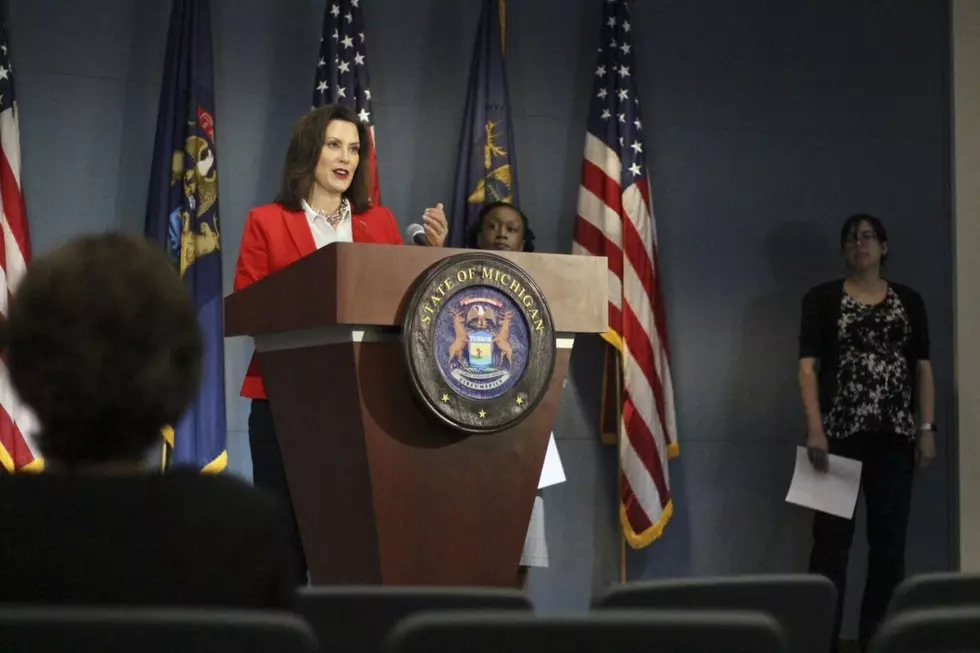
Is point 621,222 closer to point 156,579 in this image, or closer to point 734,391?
point 734,391

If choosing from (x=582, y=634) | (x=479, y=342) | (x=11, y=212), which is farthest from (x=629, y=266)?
(x=582, y=634)

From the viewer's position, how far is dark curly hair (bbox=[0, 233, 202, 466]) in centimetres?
109

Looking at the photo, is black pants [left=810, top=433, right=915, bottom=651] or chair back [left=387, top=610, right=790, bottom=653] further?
black pants [left=810, top=433, right=915, bottom=651]

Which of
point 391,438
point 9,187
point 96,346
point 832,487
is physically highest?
point 9,187

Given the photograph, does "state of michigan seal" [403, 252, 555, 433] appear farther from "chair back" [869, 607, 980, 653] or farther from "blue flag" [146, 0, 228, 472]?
"blue flag" [146, 0, 228, 472]

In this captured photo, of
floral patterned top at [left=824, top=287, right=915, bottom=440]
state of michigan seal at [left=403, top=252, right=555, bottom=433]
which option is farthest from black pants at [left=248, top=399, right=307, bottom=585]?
floral patterned top at [left=824, top=287, right=915, bottom=440]

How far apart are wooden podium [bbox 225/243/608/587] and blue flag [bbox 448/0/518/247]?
2.08 metres

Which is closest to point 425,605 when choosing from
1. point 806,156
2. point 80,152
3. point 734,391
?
point 80,152

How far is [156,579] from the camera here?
1064 millimetres

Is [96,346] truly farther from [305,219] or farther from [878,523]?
[878,523]

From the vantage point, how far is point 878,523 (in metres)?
4.17

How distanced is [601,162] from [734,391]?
3.78 feet

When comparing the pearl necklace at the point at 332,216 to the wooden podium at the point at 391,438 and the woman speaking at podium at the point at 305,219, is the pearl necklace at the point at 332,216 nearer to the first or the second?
the woman speaking at podium at the point at 305,219

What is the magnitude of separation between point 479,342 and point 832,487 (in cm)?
235
